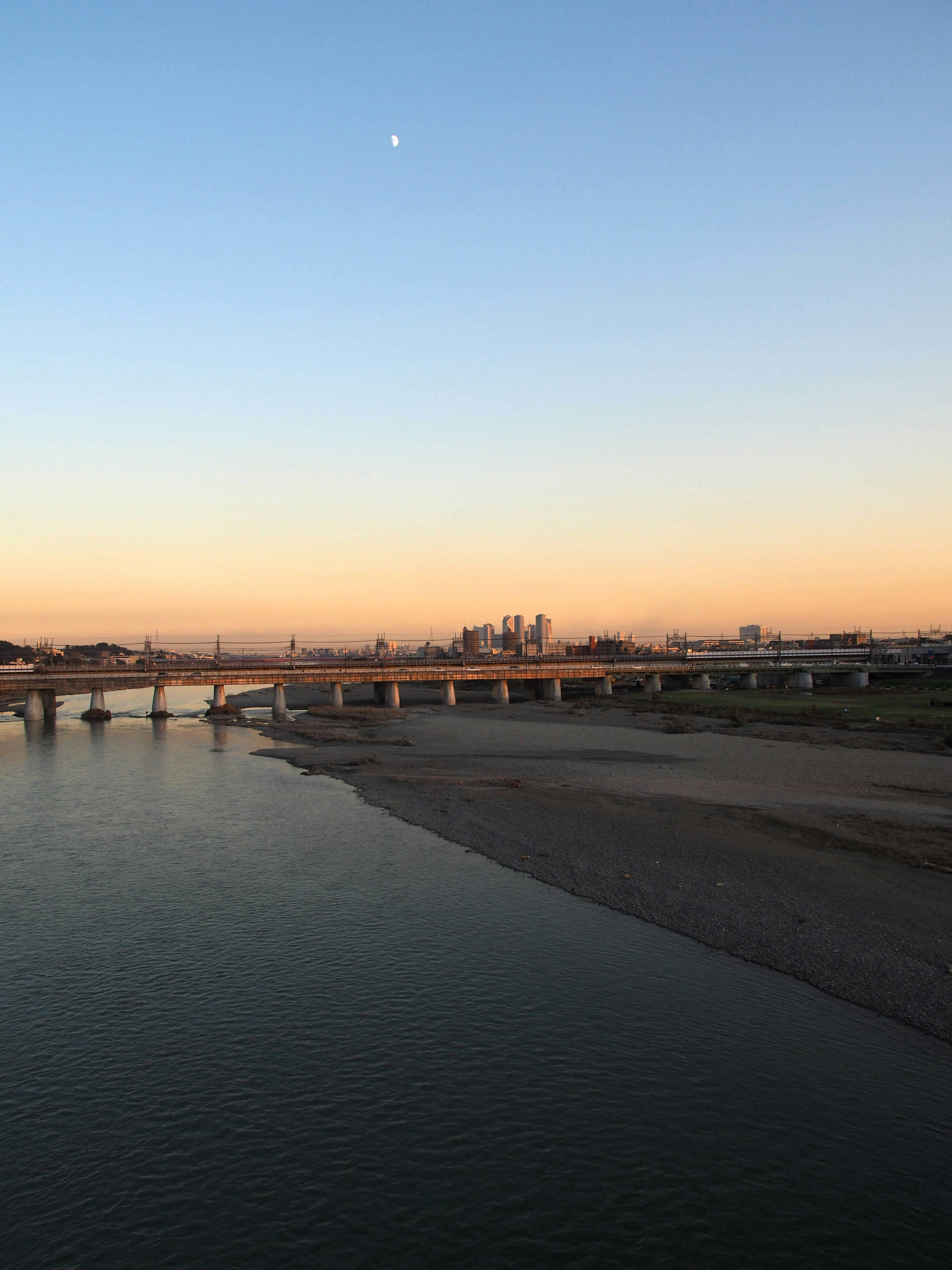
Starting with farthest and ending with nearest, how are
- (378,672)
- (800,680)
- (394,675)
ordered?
(800,680) < (394,675) < (378,672)

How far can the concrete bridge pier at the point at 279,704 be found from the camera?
10800 centimetres

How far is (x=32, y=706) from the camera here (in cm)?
10638

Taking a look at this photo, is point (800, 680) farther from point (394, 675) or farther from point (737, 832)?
point (737, 832)

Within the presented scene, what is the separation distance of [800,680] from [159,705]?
130 m

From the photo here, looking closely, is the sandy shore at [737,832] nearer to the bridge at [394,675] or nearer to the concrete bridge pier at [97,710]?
the bridge at [394,675]

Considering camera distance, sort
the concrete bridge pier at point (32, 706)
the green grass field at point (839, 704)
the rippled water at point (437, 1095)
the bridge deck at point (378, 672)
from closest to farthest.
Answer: the rippled water at point (437, 1095)
the green grass field at point (839, 704)
the concrete bridge pier at point (32, 706)
the bridge deck at point (378, 672)

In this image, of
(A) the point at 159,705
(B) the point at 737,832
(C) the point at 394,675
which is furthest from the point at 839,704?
(A) the point at 159,705

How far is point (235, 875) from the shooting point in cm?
3047

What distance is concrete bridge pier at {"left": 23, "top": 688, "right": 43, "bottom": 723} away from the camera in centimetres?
10619

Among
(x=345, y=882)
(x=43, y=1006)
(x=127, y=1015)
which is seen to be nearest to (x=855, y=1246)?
(x=127, y=1015)

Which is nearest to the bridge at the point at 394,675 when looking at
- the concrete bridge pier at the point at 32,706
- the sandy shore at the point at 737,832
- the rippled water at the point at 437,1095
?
the concrete bridge pier at the point at 32,706

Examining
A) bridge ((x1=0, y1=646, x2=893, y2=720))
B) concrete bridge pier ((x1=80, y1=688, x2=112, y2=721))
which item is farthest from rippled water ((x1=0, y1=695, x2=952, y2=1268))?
concrete bridge pier ((x1=80, y1=688, x2=112, y2=721))

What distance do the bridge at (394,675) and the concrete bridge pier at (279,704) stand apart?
0.25m

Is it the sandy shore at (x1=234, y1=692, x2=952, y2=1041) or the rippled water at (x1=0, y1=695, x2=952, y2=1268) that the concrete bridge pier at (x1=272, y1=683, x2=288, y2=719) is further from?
the rippled water at (x1=0, y1=695, x2=952, y2=1268)
